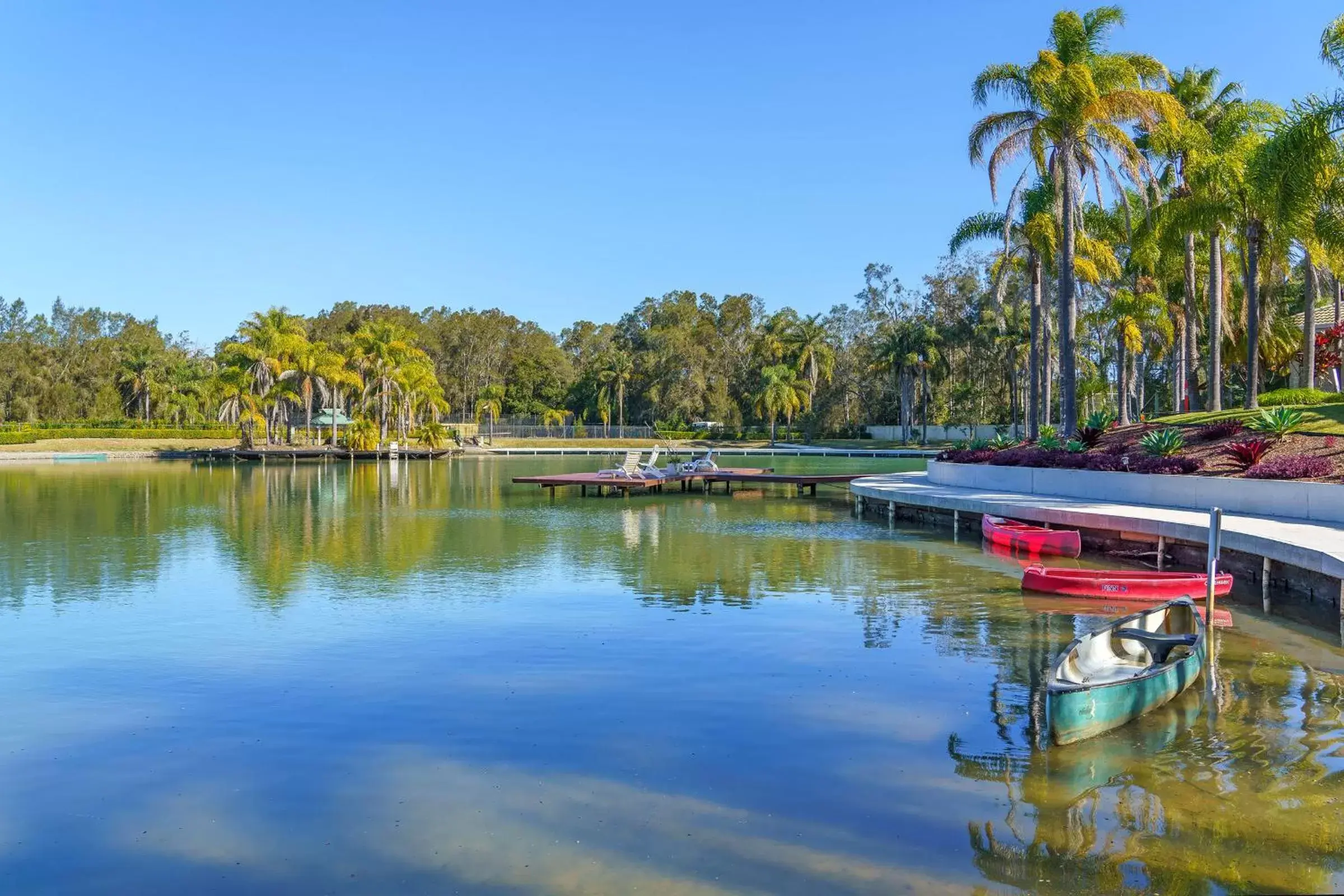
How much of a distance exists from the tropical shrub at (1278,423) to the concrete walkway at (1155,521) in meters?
3.27

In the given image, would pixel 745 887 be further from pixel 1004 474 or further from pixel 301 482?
pixel 301 482

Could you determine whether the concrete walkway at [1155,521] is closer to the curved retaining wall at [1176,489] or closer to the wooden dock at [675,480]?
the curved retaining wall at [1176,489]

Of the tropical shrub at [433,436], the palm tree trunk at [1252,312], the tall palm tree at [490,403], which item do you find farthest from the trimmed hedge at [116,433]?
the palm tree trunk at [1252,312]

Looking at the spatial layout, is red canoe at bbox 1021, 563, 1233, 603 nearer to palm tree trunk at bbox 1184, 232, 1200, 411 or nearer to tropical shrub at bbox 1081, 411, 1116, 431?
tropical shrub at bbox 1081, 411, 1116, 431

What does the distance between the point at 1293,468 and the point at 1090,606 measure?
826 cm

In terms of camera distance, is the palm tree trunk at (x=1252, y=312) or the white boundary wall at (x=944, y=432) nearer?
the palm tree trunk at (x=1252, y=312)

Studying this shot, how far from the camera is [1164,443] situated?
2592 cm

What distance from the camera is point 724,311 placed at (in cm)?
10806

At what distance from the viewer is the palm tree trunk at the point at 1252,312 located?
29.2 m

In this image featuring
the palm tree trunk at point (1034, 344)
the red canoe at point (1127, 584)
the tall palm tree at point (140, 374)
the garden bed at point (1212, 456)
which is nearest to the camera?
the red canoe at point (1127, 584)

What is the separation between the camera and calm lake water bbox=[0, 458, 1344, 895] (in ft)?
23.9

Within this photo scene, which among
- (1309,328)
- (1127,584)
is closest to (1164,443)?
(1127,584)

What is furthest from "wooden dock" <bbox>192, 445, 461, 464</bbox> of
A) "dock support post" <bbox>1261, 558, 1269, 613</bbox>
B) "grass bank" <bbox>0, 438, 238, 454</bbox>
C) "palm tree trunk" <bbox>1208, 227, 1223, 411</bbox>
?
"dock support post" <bbox>1261, 558, 1269, 613</bbox>

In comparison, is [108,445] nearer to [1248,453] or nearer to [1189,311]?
[1189,311]
